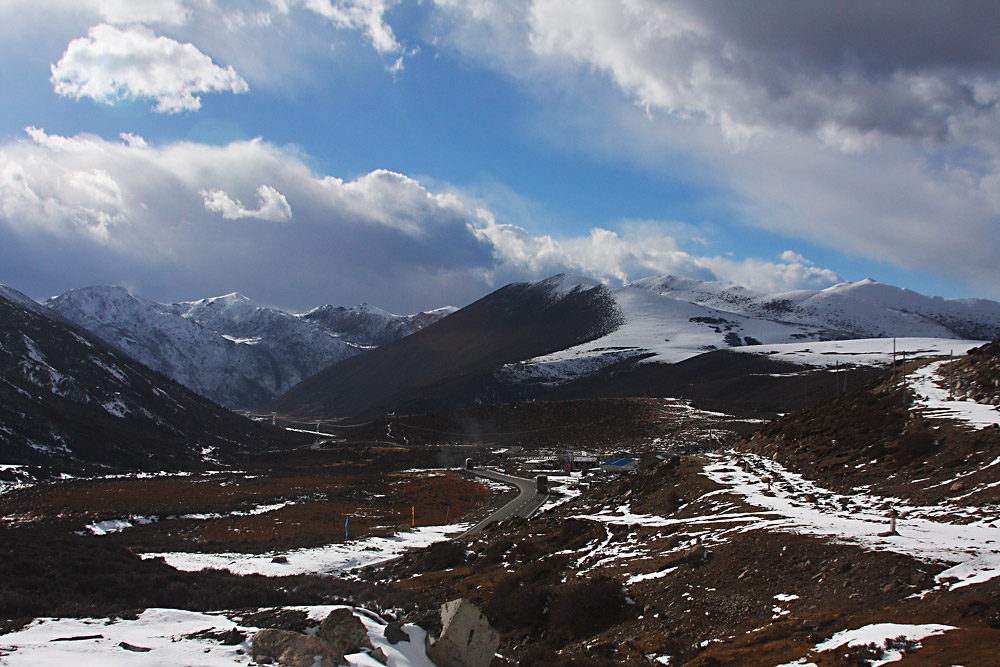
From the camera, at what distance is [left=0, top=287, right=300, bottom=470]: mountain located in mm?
80188

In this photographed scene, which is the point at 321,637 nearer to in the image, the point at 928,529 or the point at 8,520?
the point at 928,529

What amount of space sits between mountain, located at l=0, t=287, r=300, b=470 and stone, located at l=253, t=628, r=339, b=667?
246 feet

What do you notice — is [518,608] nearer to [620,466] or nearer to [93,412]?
[620,466]

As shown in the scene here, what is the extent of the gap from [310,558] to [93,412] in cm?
8719

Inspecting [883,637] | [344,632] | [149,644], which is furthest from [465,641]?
[883,637]

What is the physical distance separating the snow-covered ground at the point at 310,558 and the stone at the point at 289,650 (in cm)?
1459

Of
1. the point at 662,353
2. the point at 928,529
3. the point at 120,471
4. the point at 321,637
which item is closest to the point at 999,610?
the point at 928,529

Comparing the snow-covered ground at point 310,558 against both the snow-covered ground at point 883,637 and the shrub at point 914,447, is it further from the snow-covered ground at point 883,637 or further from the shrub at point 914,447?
the shrub at point 914,447

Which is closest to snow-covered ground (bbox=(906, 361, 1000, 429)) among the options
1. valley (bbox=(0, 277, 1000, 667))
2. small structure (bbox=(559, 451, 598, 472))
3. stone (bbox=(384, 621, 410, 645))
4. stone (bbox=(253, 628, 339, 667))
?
valley (bbox=(0, 277, 1000, 667))

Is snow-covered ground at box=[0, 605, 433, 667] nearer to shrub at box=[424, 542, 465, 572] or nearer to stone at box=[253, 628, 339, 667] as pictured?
stone at box=[253, 628, 339, 667]

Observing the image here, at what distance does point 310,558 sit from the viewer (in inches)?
1173

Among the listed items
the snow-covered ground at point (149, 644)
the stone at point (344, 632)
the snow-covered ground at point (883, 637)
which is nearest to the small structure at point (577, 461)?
the snow-covered ground at point (149, 644)

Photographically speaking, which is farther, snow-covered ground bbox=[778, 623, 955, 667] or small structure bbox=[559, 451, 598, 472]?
small structure bbox=[559, 451, 598, 472]

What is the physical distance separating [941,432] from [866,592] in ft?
49.2
